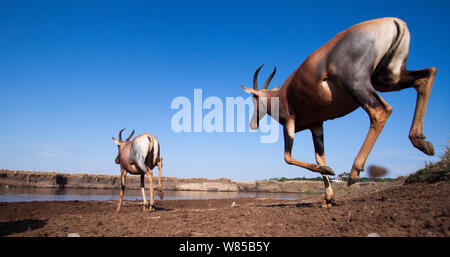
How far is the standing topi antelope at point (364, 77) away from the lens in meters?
3.64

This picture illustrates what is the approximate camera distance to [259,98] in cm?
577

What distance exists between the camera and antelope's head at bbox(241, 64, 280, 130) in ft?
18.8

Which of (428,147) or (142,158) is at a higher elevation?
(428,147)

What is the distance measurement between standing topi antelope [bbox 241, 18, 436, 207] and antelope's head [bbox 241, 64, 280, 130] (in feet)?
3.16

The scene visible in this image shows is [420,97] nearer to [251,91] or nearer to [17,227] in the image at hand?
[251,91]

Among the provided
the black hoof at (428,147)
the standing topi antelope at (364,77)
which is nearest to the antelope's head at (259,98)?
the standing topi antelope at (364,77)

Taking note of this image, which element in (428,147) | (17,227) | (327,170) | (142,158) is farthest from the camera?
(142,158)

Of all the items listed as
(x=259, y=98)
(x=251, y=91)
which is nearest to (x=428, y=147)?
(x=259, y=98)

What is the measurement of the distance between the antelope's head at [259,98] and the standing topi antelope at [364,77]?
962mm

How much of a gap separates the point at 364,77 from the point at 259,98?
2.38m

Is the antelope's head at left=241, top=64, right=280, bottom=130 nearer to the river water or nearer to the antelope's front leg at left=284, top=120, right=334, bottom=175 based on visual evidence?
the antelope's front leg at left=284, top=120, right=334, bottom=175

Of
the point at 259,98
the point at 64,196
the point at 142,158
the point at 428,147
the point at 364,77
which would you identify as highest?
the point at 259,98

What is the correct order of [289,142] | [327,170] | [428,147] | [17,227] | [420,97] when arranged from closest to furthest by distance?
[428,147]
[420,97]
[327,170]
[289,142]
[17,227]
